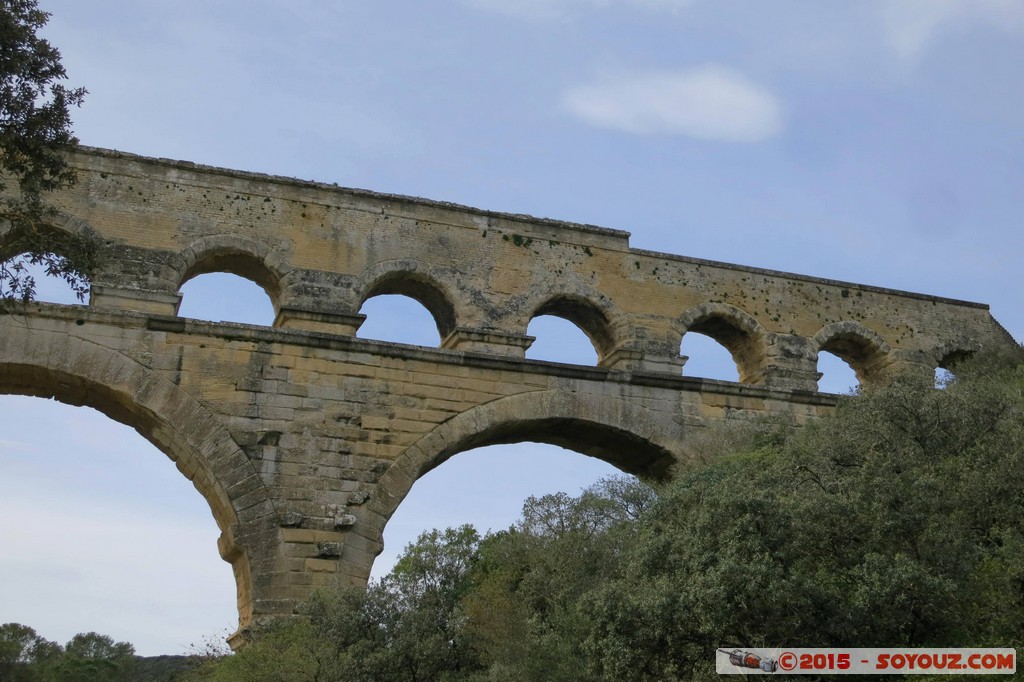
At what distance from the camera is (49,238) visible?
9758mm

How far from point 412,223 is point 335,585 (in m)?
5.49

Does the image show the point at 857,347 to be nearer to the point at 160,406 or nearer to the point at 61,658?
the point at 160,406

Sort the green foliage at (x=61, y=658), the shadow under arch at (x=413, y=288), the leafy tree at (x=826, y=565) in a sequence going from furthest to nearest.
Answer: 1. the green foliage at (x=61, y=658)
2. the shadow under arch at (x=413, y=288)
3. the leafy tree at (x=826, y=565)

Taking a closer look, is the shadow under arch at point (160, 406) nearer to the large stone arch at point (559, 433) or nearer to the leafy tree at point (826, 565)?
the large stone arch at point (559, 433)

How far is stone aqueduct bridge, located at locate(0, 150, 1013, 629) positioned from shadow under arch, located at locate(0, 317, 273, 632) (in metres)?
0.02

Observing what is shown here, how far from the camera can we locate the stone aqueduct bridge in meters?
12.7

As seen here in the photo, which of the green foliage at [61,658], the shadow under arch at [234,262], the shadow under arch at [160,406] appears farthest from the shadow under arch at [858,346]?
the green foliage at [61,658]

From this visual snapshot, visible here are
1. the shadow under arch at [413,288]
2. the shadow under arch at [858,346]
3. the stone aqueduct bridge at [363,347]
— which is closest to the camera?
the stone aqueduct bridge at [363,347]

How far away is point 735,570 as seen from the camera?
8477 millimetres

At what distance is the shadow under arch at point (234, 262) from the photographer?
14500mm

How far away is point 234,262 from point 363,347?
2569 millimetres

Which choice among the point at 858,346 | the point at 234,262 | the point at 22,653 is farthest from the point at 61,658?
the point at 858,346

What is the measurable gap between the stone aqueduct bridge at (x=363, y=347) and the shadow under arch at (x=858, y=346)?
52 millimetres

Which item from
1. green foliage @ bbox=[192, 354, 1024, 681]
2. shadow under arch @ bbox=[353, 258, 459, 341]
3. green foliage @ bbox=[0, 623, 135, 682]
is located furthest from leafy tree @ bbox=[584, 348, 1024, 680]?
green foliage @ bbox=[0, 623, 135, 682]
